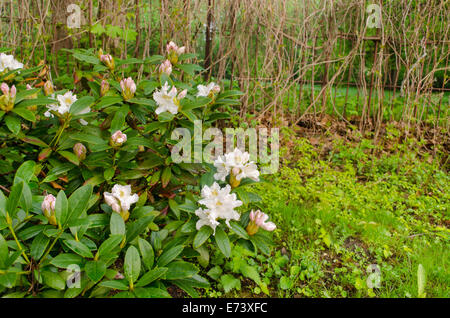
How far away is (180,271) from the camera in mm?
1089

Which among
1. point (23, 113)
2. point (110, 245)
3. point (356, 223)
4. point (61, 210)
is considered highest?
point (23, 113)

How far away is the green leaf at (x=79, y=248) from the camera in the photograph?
974 millimetres

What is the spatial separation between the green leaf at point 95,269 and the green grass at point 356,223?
2.50ft

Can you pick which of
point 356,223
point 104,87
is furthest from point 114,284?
point 356,223

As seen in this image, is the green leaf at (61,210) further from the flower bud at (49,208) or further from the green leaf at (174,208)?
the green leaf at (174,208)

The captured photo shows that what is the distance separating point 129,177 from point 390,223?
1668 millimetres

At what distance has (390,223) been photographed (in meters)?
2.20

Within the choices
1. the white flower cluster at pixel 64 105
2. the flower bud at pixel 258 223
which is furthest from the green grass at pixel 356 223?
the white flower cluster at pixel 64 105

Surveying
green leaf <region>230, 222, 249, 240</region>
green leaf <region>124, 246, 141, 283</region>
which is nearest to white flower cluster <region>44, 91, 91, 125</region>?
green leaf <region>124, 246, 141, 283</region>

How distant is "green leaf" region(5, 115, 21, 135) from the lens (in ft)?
3.82

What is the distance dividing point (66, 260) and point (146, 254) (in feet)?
0.77

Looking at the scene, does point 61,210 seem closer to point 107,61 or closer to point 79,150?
point 79,150
